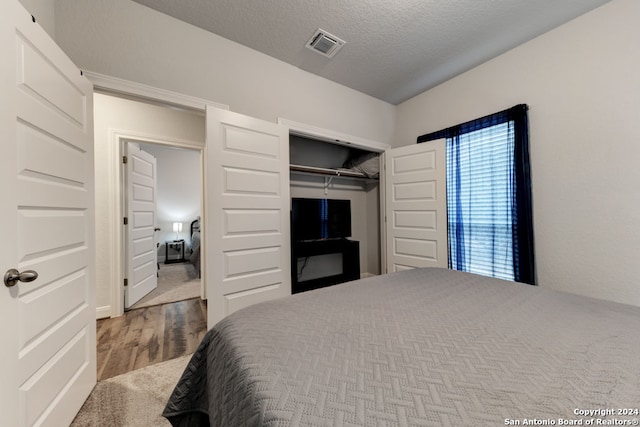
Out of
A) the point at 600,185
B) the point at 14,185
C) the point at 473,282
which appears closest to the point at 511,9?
the point at 600,185

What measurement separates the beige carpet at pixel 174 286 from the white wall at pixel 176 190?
3.21ft

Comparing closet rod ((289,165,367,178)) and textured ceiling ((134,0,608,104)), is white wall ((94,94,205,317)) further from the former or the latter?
closet rod ((289,165,367,178))

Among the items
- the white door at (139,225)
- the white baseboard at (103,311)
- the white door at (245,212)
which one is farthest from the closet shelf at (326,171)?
the white baseboard at (103,311)

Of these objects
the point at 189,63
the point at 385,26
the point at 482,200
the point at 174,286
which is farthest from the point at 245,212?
the point at 174,286

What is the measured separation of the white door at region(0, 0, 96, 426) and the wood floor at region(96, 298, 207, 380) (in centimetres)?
41

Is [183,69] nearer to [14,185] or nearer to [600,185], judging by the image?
[14,185]

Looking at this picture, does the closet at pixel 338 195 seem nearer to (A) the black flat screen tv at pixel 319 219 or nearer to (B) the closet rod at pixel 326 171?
(B) the closet rod at pixel 326 171

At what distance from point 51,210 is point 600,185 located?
3.62m

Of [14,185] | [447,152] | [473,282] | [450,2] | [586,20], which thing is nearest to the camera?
[14,185]

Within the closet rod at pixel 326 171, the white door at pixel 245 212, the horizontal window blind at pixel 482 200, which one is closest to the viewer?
the white door at pixel 245 212

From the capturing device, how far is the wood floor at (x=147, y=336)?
186 centimetres

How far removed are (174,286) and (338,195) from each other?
3.00 m

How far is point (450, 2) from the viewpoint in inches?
70.4

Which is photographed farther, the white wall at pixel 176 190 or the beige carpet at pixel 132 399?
the white wall at pixel 176 190
